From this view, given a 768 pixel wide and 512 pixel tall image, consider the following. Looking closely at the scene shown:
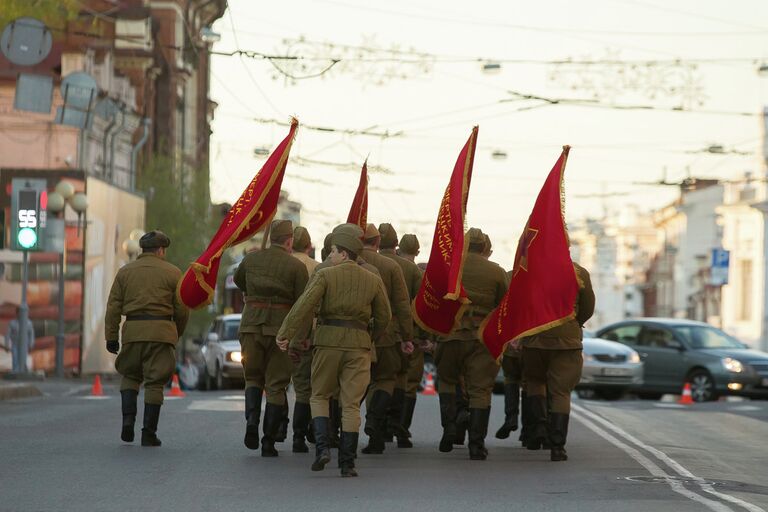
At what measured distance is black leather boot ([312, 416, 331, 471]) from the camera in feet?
41.3

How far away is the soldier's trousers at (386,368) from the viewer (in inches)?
567

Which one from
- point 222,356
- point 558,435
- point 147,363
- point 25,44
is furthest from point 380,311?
point 25,44

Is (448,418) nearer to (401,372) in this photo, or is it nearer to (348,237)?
(401,372)

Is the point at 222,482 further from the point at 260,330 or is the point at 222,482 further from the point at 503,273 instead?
the point at 503,273

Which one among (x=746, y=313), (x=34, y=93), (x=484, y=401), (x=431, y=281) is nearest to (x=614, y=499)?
(x=484, y=401)

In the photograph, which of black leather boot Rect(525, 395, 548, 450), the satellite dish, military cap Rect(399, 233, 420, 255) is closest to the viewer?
black leather boot Rect(525, 395, 548, 450)

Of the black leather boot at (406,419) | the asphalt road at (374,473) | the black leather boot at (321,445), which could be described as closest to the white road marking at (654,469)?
the asphalt road at (374,473)

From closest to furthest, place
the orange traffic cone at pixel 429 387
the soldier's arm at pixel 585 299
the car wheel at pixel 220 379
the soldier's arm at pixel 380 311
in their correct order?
1. the soldier's arm at pixel 380 311
2. the soldier's arm at pixel 585 299
3. the orange traffic cone at pixel 429 387
4. the car wheel at pixel 220 379

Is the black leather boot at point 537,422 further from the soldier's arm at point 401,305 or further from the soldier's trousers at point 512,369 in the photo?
the soldier's arm at point 401,305

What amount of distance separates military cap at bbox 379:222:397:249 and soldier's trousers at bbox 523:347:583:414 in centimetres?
158

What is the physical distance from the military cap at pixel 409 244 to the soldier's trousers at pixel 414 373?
95 cm

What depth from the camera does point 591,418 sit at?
70.0 ft

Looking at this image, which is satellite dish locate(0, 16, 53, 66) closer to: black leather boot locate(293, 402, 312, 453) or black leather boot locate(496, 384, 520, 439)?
black leather boot locate(496, 384, 520, 439)

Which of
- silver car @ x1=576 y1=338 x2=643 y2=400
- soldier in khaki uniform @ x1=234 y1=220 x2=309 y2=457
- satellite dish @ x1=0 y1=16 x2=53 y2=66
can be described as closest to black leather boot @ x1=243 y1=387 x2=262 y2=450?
soldier in khaki uniform @ x1=234 y1=220 x2=309 y2=457
